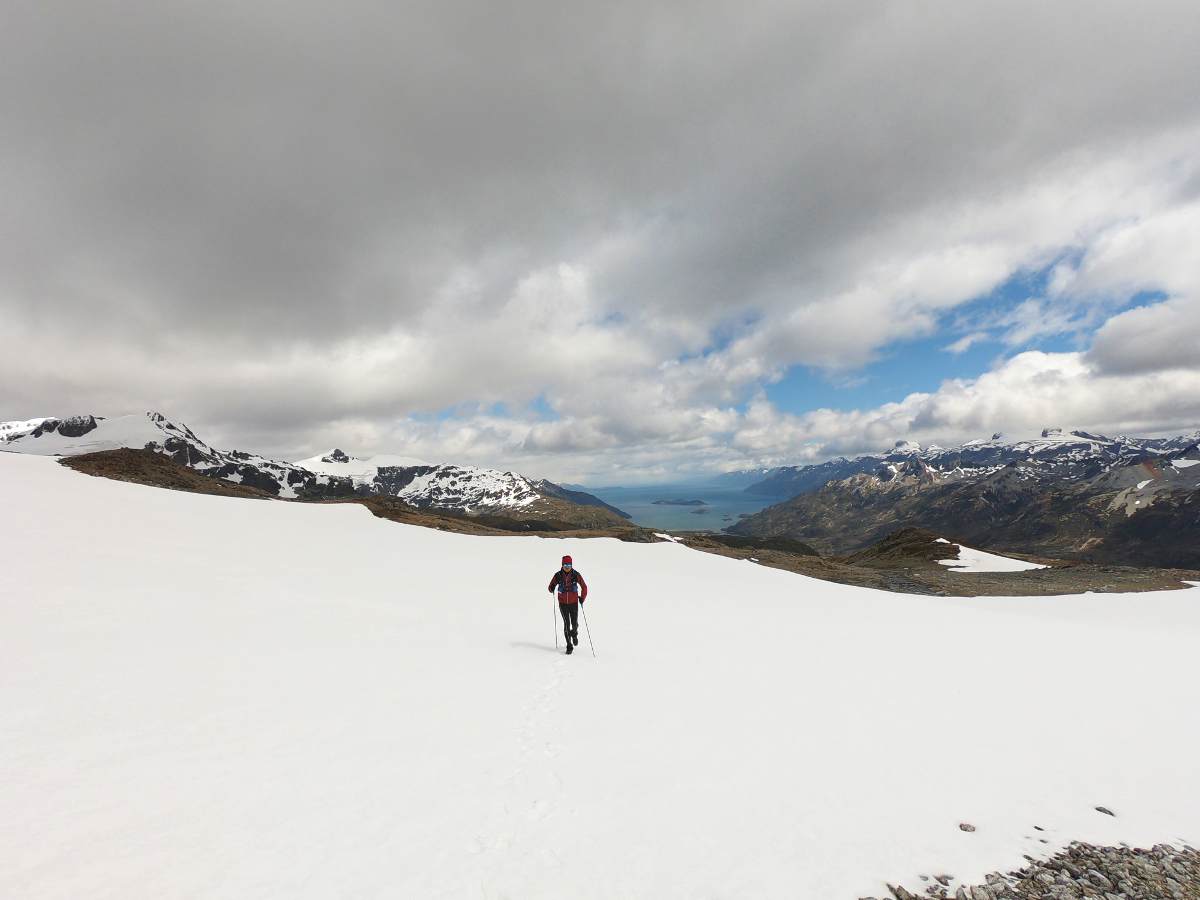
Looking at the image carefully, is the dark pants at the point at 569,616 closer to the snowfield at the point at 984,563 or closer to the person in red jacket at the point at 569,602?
the person in red jacket at the point at 569,602

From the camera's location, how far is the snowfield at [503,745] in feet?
18.2

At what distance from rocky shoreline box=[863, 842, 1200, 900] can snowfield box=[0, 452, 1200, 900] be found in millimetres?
236

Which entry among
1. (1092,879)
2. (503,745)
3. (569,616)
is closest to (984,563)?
(569,616)

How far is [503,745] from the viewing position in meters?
8.58

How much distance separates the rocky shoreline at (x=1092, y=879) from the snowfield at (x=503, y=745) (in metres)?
0.24

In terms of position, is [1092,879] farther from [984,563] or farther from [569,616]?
[984,563]

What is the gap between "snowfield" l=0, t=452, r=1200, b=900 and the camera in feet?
18.2

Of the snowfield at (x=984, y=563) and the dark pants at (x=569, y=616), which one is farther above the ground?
the dark pants at (x=569, y=616)

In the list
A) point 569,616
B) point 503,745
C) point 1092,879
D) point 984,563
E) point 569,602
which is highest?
point 569,602

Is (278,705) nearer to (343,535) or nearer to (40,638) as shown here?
(40,638)

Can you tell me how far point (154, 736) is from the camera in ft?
23.6

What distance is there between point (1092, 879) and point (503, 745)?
343 inches

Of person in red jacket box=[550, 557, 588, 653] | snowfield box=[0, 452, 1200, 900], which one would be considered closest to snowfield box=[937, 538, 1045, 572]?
snowfield box=[0, 452, 1200, 900]

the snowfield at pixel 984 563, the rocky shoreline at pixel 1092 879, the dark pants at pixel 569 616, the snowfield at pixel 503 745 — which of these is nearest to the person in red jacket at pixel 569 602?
the dark pants at pixel 569 616
